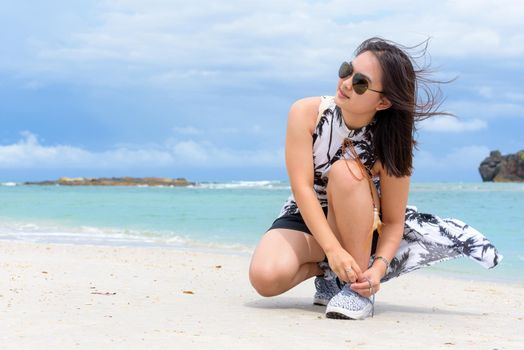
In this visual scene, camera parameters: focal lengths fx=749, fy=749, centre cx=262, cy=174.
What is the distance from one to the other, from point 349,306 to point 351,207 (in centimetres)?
45

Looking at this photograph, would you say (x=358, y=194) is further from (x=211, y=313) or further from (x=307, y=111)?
(x=211, y=313)

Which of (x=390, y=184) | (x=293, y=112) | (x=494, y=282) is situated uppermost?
(x=293, y=112)

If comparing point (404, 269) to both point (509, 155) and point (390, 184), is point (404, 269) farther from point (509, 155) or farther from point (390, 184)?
point (509, 155)

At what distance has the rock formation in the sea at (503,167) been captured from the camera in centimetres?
7744

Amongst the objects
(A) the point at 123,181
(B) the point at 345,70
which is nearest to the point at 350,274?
(B) the point at 345,70

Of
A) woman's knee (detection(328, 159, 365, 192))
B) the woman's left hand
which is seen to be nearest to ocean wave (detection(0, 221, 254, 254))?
the woman's left hand

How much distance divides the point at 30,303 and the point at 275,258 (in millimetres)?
1188

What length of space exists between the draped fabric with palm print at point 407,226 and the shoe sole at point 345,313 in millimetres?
383

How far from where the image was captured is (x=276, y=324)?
3170mm

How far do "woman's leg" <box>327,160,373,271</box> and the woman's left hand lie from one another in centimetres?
8

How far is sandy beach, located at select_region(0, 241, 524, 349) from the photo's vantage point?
9.16 feet

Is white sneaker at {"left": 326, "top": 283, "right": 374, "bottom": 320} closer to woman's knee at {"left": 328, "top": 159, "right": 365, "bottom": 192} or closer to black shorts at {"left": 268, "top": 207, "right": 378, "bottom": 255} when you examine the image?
black shorts at {"left": 268, "top": 207, "right": 378, "bottom": 255}

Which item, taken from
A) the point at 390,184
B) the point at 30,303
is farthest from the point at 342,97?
the point at 30,303

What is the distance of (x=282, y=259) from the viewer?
141 inches
